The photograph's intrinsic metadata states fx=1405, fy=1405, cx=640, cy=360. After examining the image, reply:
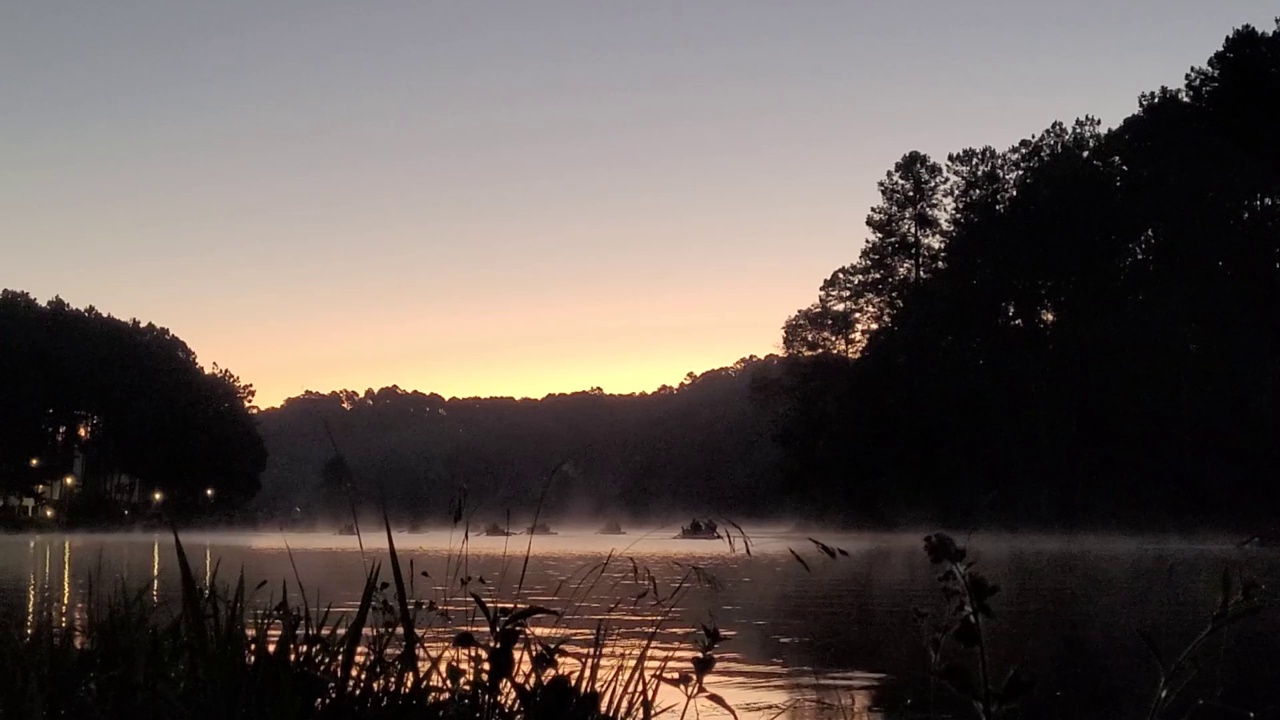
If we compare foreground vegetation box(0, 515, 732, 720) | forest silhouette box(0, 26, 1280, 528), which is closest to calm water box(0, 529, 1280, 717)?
foreground vegetation box(0, 515, 732, 720)

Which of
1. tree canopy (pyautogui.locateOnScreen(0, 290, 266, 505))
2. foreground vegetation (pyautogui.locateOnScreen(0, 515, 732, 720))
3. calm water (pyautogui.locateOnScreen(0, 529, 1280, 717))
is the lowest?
calm water (pyautogui.locateOnScreen(0, 529, 1280, 717))

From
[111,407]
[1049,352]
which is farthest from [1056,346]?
[111,407]

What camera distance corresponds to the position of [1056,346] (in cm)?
5275

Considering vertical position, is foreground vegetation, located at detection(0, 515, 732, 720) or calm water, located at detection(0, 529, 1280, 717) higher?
foreground vegetation, located at detection(0, 515, 732, 720)

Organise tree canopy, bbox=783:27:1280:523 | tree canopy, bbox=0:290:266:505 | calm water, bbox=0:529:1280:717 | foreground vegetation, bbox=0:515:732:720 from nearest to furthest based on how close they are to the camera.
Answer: foreground vegetation, bbox=0:515:732:720
calm water, bbox=0:529:1280:717
tree canopy, bbox=783:27:1280:523
tree canopy, bbox=0:290:266:505

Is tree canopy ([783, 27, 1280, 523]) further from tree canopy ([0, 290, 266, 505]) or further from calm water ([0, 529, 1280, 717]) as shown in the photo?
tree canopy ([0, 290, 266, 505])

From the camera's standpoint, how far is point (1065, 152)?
56.2 meters

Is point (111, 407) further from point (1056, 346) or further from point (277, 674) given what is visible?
point (277, 674)

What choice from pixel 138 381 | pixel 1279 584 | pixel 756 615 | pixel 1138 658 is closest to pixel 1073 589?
pixel 1279 584

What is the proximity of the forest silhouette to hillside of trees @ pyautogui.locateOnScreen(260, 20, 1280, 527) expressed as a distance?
9cm

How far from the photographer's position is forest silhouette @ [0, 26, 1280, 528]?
4841 centimetres

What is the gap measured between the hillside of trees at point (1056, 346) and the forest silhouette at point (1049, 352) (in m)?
0.09

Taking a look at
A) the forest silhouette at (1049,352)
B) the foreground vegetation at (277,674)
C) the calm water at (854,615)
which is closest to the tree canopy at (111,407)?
the forest silhouette at (1049,352)

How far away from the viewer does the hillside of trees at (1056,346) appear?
48406 mm
